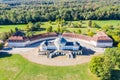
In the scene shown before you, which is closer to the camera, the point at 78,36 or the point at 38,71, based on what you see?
the point at 38,71

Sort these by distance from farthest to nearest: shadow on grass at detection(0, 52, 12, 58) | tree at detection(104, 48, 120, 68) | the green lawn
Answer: shadow on grass at detection(0, 52, 12, 58)
tree at detection(104, 48, 120, 68)
the green lawn

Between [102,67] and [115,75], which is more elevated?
[102,67]

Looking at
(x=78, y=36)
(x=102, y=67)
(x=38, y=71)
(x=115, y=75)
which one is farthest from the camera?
(x=78, y=36)

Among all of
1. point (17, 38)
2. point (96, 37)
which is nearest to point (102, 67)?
point (96, 37)

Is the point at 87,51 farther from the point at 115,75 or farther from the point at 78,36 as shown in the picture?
the point at 115,75

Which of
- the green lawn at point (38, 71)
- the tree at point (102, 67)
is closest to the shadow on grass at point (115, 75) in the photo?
the tree at point (102, 67)

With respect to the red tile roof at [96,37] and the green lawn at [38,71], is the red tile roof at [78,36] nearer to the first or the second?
the red tile roof at [96,37]

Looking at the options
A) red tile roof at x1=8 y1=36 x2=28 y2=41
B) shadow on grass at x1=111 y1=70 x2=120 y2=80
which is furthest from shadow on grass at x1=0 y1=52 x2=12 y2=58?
shadow on grass at x1=111 y1=70 x2=120 y2=80

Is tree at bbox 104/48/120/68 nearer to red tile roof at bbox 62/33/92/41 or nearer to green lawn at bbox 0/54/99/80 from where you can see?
green lawn at bbox 0/54/99/80
